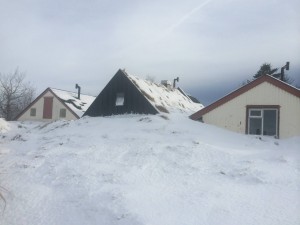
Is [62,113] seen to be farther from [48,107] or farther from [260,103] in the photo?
[260,103]

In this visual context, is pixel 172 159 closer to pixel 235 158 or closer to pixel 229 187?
pixel 235 158

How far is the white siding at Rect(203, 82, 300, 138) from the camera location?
19.4 meters

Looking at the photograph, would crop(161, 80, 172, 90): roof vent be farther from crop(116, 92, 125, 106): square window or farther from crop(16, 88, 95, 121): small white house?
crop(16, 88, 95, 121): small white house

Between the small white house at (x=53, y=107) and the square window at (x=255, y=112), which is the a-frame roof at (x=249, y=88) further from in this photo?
the small white house at (x=53, y=107)

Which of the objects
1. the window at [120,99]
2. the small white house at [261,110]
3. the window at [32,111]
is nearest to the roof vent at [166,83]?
the window at [120,99]

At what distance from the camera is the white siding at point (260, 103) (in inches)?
Answer: 763

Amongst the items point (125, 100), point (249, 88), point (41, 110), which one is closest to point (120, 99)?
point (125, 100)

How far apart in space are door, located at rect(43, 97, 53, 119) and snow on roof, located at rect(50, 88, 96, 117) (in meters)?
1.13

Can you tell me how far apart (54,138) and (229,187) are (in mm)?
10941

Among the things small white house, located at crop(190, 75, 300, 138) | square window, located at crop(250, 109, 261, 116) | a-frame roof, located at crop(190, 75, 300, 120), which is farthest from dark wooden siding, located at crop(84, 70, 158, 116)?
square window, located at crop(250, 109, 261, 116)

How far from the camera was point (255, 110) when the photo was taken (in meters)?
20.7

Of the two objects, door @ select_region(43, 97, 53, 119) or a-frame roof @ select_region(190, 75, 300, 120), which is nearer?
a-frame roof @ select_region(190, 75, 300, 120)

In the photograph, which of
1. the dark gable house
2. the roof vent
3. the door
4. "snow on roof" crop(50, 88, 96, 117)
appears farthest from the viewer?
the door

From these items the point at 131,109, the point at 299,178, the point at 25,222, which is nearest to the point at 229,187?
the point at 299,178
